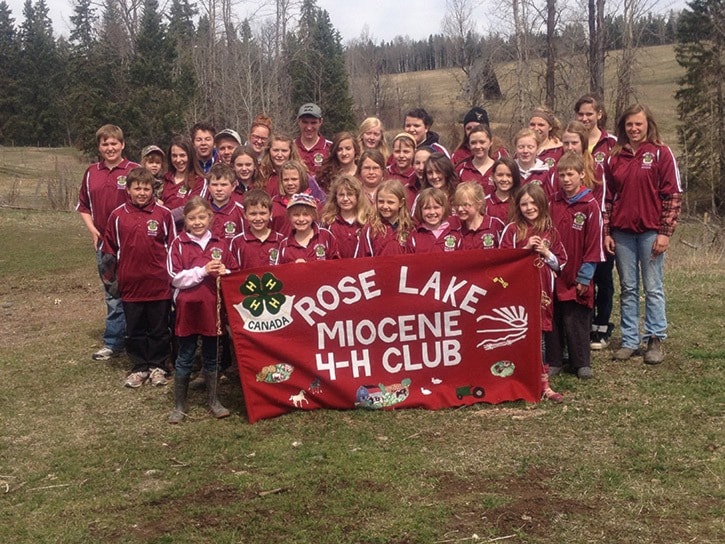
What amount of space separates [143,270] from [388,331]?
246 cm

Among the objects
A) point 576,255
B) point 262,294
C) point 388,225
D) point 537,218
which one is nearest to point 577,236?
point 576,255

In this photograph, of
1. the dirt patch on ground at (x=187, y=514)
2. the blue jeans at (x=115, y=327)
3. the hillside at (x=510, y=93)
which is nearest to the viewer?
the dirt patch on ground at (x=187, y=514)

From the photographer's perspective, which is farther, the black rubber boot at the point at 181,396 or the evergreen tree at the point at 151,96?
the evergreen tree at the point at 151,96

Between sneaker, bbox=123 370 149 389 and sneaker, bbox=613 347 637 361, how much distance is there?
4.51m

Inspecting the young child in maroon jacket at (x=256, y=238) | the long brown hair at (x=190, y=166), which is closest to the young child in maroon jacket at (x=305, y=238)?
the young child in maroon jacket at (x=256, y=238)

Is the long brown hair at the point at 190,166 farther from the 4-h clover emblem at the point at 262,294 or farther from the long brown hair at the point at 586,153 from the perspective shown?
the long brown hair at the point at 586,153

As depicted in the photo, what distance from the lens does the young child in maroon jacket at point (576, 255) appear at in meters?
6.36

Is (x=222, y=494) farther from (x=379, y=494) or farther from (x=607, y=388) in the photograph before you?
(x=607, y=388)

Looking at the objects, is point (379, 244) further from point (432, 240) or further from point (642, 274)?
point (642, 274)

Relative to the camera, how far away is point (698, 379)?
650 centimetres

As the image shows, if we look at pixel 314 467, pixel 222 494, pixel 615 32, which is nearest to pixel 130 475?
pixel 222 494

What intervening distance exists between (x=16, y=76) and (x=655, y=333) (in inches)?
2725

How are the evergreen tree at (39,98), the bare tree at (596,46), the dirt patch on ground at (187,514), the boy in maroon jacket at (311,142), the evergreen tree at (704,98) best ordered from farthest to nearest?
the evergreen tree at (39,98)
the evergreen tree at (704,98)
the bare tree at (596,46)
the boy in maroon jacket at (311,142)
the dirt patch on ground at (187,514)

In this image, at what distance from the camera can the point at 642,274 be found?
697 centimetres
